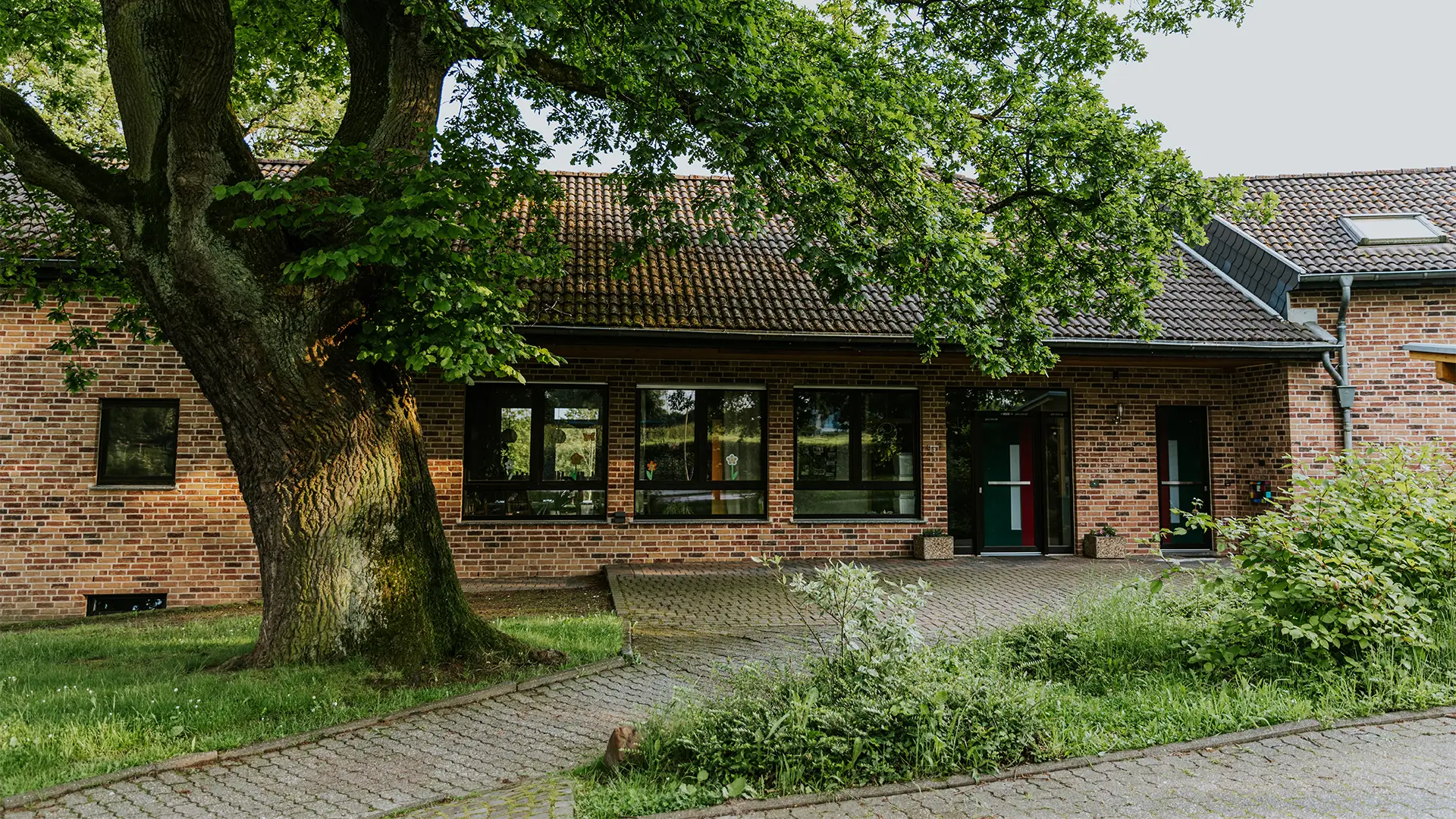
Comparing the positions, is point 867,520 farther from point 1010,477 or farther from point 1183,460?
point 1183,460

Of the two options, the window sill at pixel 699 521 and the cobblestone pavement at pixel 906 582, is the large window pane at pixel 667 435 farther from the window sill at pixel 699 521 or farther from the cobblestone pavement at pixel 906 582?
the cobblestone pavement at pixel 906 582

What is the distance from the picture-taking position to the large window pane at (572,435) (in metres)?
11.4

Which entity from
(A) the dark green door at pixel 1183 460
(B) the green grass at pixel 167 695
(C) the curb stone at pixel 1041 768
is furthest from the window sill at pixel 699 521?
(C) the curb stone at pixel 1041 768

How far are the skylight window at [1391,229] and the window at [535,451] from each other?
1109cm

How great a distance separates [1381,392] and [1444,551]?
25.6 ft

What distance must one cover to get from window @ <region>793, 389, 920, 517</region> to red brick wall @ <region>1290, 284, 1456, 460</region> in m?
5.01

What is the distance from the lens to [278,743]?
459 cm

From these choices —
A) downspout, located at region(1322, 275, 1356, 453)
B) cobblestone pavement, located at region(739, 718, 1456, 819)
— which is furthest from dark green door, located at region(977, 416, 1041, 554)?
cobblestone pavement, located at region(739, 718, 1456, 819)

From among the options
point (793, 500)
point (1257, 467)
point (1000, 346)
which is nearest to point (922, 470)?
point (793, 500)

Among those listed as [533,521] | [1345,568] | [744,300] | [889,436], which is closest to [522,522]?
[533,521]

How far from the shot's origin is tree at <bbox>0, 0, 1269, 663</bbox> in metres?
5.57

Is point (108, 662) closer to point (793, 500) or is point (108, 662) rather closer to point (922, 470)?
point (793, 500)

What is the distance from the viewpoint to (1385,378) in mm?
11812

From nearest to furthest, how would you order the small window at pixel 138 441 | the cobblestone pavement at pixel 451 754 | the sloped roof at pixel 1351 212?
the cobblestone pavement at pixel 451 754, the small window at pixel 138 441, the sloped roof at pixel 1351 212
